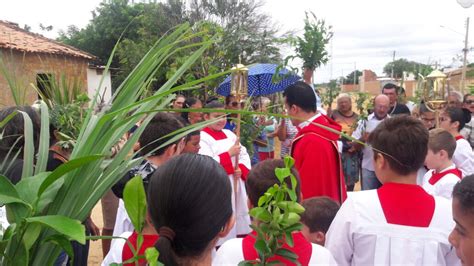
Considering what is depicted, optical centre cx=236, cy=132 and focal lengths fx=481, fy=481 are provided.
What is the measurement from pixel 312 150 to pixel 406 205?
5.99ft

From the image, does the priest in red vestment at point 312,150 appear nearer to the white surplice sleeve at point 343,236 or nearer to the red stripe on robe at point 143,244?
the white surplice sleeve at point 343,236

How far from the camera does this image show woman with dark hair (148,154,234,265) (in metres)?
1.32

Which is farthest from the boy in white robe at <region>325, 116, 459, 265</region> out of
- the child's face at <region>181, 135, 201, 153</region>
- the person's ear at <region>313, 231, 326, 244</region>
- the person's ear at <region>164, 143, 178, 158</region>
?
the child's face at <region>181, 135, 201, 153</region>

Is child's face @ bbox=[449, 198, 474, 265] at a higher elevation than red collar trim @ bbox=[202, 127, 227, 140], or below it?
higher

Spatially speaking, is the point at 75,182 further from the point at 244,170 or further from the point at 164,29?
the point at 164,29

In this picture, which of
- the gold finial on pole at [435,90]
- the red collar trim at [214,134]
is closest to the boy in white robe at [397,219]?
the red collar trim at [214,134]

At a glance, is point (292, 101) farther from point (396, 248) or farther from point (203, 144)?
point (396, 248)

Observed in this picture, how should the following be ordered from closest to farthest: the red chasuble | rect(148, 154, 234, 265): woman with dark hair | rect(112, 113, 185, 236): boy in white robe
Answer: rect(148, 154, 234, 265): woman with dark hair → rect(112, 113, 185, 236): boy in white robe → the red chasuble

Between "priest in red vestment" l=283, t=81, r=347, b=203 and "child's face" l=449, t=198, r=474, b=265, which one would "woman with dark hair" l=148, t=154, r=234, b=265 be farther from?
"priest in red vestment" l=283, t=81, r=347, b=203

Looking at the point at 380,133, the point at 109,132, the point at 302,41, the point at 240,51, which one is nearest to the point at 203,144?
the point at 302,41

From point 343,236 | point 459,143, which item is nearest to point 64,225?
point 343,236

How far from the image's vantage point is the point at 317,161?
3.91 metres

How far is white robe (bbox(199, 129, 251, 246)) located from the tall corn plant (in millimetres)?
2998

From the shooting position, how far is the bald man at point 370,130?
600 centimetres
